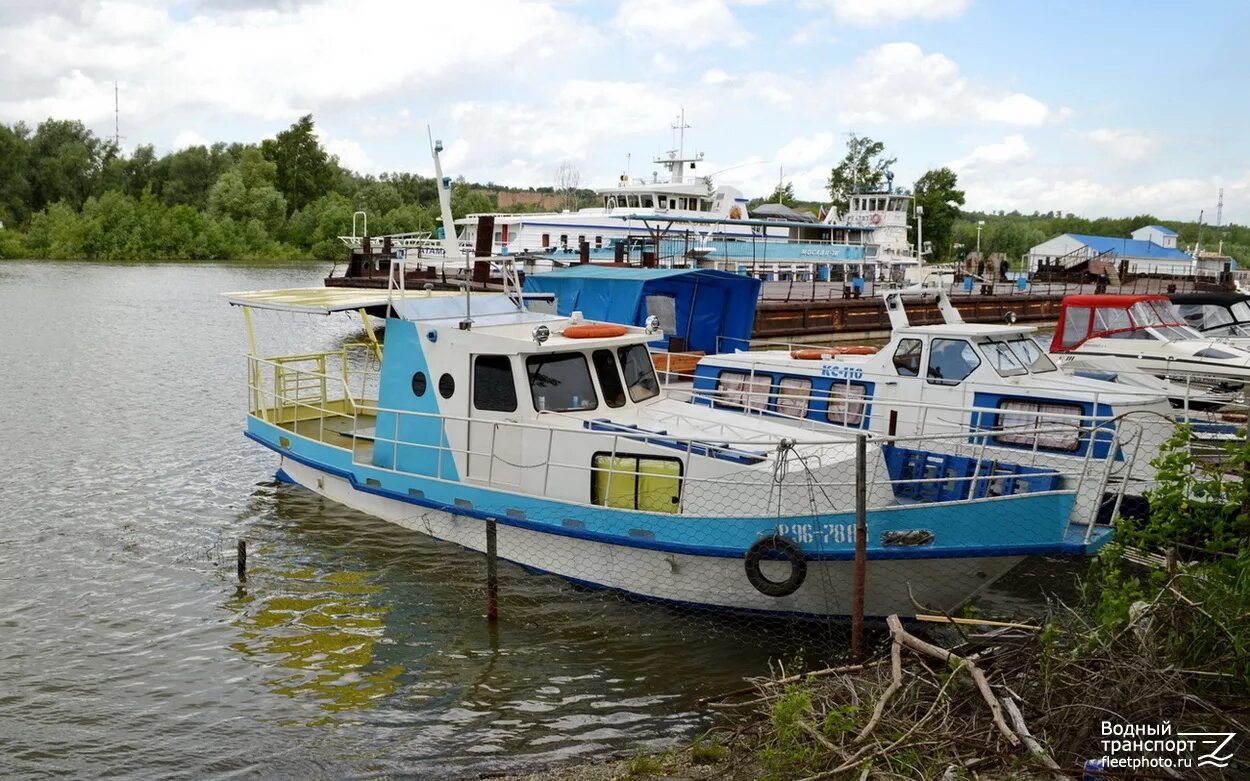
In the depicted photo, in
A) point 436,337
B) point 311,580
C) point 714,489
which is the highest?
point 436,337

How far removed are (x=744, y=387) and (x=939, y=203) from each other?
73013mm

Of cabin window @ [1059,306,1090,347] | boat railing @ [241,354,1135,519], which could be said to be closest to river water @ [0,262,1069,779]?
boat railing @ [241,354,1135,519]

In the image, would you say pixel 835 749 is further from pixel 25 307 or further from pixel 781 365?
pixel 25 307

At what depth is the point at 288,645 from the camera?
37.3 feet

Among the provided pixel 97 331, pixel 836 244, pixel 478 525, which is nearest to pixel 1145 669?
pixel 478 525

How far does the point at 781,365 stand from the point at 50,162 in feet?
340

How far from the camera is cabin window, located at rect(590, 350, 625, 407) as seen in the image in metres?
13.1

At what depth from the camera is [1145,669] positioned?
22.5 ft

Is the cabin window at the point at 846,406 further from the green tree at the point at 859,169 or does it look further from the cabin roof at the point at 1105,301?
the green tree at the point at 859,169

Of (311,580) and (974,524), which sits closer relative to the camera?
(974,524)

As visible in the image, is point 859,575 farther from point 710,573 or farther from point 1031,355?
point 1031,355

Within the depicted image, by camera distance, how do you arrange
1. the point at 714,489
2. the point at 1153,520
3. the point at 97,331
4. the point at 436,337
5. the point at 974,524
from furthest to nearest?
the point at 97,331, the point at 436,337, the point at 714,489, the point at 974,524, the point at 1153,520

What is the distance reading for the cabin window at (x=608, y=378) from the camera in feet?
42.9

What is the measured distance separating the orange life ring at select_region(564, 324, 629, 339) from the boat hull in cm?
240
